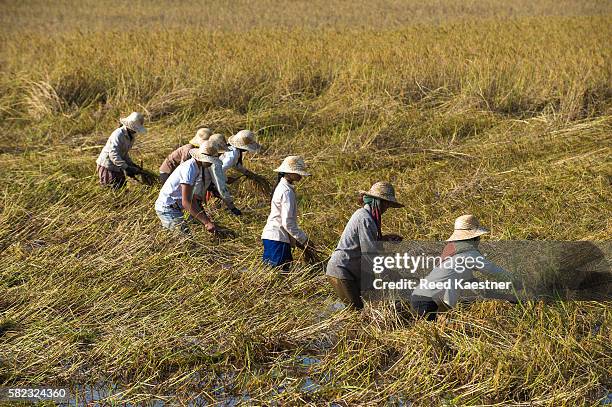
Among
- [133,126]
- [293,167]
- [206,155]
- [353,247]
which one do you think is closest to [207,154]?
[206,155]

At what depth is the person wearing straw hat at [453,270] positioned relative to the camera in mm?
4895

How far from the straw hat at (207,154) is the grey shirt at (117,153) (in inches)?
55.1

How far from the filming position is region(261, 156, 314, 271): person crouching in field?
567cm

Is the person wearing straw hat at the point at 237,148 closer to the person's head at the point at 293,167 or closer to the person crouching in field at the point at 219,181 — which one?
the person crouching in field at the point at 219,181

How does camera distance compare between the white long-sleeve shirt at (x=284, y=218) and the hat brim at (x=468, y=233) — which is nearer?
the hat brim at (x=468, y=233)

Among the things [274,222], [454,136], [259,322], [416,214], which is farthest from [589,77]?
[259,322]

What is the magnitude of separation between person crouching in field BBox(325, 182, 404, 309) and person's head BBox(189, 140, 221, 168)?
155 cm

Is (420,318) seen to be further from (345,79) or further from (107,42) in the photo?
(107,42)

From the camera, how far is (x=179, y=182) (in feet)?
20.7

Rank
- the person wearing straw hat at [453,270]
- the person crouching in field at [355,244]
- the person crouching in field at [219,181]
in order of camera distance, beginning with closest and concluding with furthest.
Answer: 1. the person wearing straw hat at [453,270]
2. the person crouching in field at [355,244]
3. the person crouching in field at [219,181]

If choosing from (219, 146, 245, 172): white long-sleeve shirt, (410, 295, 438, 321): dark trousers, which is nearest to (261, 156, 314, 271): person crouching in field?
(410, 295, 438, 321): dark trousers

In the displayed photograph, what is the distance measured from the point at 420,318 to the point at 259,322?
3.17 feet

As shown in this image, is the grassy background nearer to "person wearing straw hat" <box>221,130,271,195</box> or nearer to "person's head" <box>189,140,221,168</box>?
"person wearing straw hat" <box>221,130,271,195</box>

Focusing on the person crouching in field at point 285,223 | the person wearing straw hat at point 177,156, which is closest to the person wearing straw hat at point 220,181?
the person wearing straw hat at point 177,156
